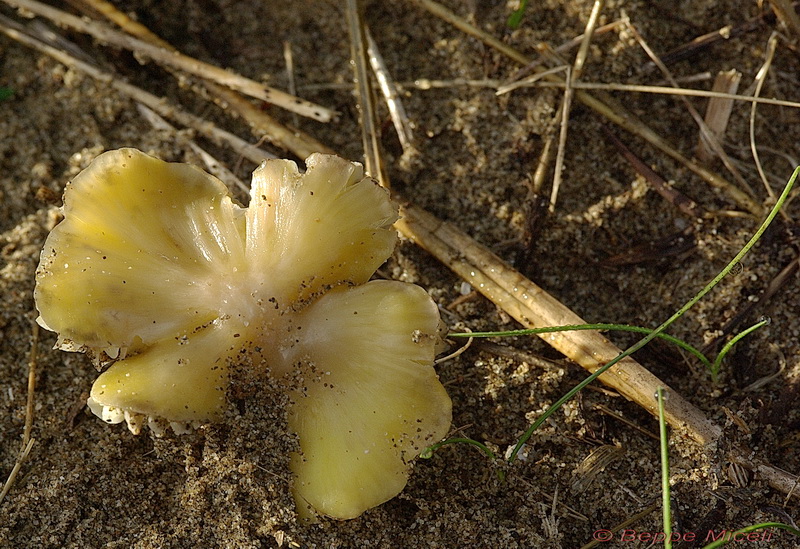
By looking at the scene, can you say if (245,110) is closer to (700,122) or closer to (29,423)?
(29,423)

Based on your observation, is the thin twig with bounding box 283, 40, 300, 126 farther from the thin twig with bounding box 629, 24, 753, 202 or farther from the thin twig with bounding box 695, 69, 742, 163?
the thin twig with bounding box 695, 69, 742, 163

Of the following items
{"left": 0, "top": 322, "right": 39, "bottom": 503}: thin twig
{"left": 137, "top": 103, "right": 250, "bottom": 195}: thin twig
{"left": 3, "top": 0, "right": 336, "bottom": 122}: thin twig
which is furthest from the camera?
{"left": 3, "top": 0, "right": 336, "bottom": 122}: thin twig

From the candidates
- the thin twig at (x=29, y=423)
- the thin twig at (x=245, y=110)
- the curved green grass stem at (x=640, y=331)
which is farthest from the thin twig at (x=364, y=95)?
the thin twig at (x=29, y=423)

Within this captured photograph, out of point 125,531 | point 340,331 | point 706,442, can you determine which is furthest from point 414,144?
point 125,531

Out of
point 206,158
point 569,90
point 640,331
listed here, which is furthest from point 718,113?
point 206,158

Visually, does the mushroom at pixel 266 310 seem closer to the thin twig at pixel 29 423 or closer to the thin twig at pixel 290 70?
the thin twig at pixel 29 423

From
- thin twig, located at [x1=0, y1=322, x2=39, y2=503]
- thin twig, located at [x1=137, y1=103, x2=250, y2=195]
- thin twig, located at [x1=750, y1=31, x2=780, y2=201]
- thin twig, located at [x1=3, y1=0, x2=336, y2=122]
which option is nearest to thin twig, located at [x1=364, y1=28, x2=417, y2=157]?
thin twig, located at [x1=3, y1=0, x2=336, y2=122]
